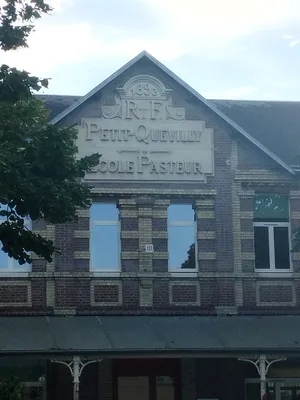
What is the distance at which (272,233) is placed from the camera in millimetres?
23094

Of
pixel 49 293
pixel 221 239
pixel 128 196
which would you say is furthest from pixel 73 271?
pixel 221 239

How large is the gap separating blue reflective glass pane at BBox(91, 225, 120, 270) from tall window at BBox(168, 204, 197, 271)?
1396mm

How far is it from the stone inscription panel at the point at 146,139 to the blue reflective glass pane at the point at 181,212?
718 mm

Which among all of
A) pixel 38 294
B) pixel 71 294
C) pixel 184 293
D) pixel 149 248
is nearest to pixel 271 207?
pixel 184 293

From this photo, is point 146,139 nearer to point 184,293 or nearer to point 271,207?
point 271,207

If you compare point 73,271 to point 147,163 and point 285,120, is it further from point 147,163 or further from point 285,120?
point 285,120

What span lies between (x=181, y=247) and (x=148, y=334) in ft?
10.1

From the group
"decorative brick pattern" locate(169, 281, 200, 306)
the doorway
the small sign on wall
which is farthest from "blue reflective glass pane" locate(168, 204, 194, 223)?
the doorway

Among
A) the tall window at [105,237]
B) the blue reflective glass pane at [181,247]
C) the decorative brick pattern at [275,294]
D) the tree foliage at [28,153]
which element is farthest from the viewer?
the blue reflective glass pane at [181,247]

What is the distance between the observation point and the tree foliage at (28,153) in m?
15.5

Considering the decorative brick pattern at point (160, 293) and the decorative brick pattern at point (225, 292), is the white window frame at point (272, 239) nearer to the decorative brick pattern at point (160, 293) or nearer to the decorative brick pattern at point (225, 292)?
the decorative brick pattern at point (225, 292)

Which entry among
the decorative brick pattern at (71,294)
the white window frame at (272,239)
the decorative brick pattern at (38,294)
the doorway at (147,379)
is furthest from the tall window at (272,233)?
the decorative brick pattern at (38,294)

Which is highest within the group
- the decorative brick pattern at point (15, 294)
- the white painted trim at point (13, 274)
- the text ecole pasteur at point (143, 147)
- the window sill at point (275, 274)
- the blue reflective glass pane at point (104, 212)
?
the text ecole pasteur at point (143, 147)

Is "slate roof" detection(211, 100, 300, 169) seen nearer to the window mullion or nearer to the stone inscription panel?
the window mullion
